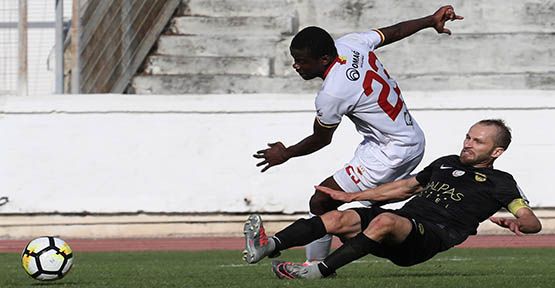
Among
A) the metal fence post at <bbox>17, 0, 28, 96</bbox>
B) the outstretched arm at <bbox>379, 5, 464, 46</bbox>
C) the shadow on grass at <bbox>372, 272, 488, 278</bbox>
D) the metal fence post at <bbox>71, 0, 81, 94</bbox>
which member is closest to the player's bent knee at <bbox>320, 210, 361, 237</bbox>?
the shadow on grass at <bbox>372, 272, 488, 278</bbox>

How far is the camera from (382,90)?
8.91m

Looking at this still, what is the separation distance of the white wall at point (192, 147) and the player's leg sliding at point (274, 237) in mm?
7606

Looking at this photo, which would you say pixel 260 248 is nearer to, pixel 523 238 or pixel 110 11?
pixel 523 238

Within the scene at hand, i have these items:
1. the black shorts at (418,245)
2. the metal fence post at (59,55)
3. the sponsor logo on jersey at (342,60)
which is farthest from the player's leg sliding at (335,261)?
the metal fence post at (59,55)

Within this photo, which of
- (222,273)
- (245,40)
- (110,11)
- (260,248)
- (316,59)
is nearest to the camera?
(260,248)

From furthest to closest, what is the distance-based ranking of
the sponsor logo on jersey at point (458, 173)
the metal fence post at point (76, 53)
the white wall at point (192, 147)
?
the metal fence post at point (76, 53)
the white wall at point (192, 147)
the sponsor logo on jersey at point (458, 173)

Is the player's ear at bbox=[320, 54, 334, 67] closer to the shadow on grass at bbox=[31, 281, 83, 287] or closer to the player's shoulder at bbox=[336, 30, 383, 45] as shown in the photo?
the player's shoulder at bbox=[336, 30, 383, 45]

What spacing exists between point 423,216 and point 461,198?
261mm

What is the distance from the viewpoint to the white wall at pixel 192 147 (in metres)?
15.8

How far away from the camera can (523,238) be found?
51.1ft

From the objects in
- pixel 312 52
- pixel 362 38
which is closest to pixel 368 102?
pixel 312 52

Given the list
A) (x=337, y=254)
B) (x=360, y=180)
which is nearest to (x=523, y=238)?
(x=360, y=180)

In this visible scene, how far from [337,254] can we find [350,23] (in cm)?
1415

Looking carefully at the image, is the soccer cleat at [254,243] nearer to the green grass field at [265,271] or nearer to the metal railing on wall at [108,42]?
the green grass field at [265,271]
